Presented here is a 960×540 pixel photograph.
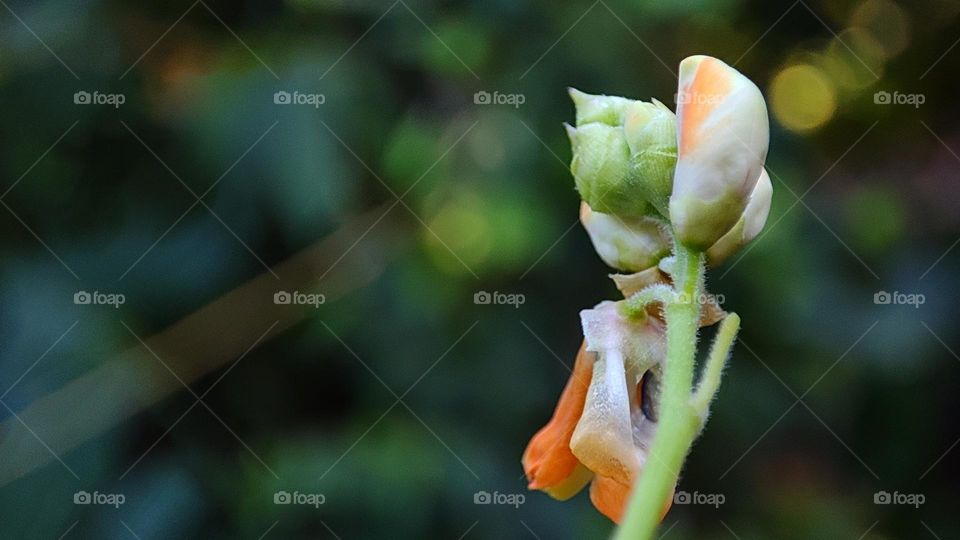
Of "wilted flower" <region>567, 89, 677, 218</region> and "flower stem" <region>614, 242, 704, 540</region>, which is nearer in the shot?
"flower stem" <region>614, 242, 704, 540</region>

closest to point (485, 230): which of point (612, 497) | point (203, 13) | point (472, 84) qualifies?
point (472, 84)

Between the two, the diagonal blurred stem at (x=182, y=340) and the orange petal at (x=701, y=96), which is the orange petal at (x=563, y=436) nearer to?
the orange petal at (x=701, y=96)

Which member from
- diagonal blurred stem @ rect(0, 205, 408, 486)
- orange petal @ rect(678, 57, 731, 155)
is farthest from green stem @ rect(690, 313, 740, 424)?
diagonal blurred stem @ rect(0, 205, 408, 486)

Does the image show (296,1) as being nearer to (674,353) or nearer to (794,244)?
(794,244)

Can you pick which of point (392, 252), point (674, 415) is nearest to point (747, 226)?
point (674, 415)

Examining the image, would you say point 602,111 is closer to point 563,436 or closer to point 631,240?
point 631,240

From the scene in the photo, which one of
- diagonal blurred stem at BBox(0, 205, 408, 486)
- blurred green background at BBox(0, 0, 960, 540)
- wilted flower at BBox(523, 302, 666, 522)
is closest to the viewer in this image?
wilted flower at BBox(523, 302, 666, 522)

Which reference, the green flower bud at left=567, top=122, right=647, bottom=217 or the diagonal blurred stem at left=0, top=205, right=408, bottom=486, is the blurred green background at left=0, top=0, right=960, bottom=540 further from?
the green flower bud at left=567, top=122, right=647, bottom=217
